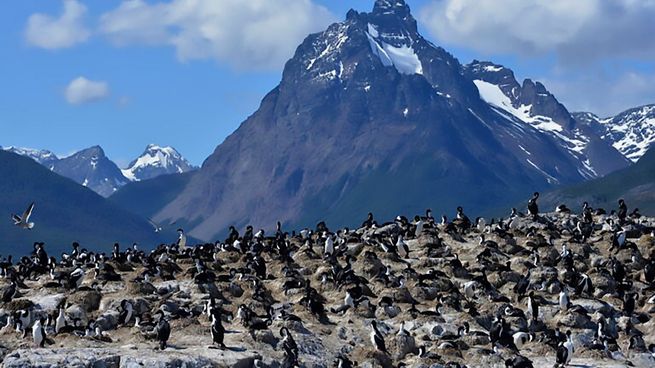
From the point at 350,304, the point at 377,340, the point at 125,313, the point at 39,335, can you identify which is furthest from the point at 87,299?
the point at 377,340

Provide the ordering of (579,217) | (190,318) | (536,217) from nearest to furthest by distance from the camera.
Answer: (190,318) → (536,217) → (579,217)

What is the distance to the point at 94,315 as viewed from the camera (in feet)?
202

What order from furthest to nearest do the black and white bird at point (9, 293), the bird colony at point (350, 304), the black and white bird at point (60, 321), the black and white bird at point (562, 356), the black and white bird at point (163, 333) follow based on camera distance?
the black and white bird at point (9, 293) → the black and white bird at point (60, 321) → the black and white bird at point (562, 356) → the bird colony at point (350, 304) → the black and white bird at point (163, 333)

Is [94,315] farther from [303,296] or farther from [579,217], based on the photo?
[579,217]

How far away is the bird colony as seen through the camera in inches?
2147

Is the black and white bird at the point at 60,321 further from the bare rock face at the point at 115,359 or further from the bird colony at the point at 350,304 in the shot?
the bare rock face at the point at 115,359

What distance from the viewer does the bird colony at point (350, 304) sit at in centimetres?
5453

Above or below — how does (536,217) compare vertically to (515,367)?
above

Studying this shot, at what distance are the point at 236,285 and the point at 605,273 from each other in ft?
79.3

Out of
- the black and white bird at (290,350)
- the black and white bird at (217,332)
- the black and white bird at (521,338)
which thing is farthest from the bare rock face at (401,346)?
the black and white bird at (217,332)

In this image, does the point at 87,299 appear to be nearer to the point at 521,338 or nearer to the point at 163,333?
the point at 163,333

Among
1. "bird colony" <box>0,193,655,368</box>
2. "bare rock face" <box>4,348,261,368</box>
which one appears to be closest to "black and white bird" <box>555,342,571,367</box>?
"bird colony" <box>0,193,655,368</box>

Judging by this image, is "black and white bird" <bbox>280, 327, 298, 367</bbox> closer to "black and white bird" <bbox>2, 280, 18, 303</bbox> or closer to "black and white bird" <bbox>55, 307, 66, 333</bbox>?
"black and white bird" <bbox>55, 307, 66, 333</bbox>

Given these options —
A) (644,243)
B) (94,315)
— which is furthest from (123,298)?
(644,243)
